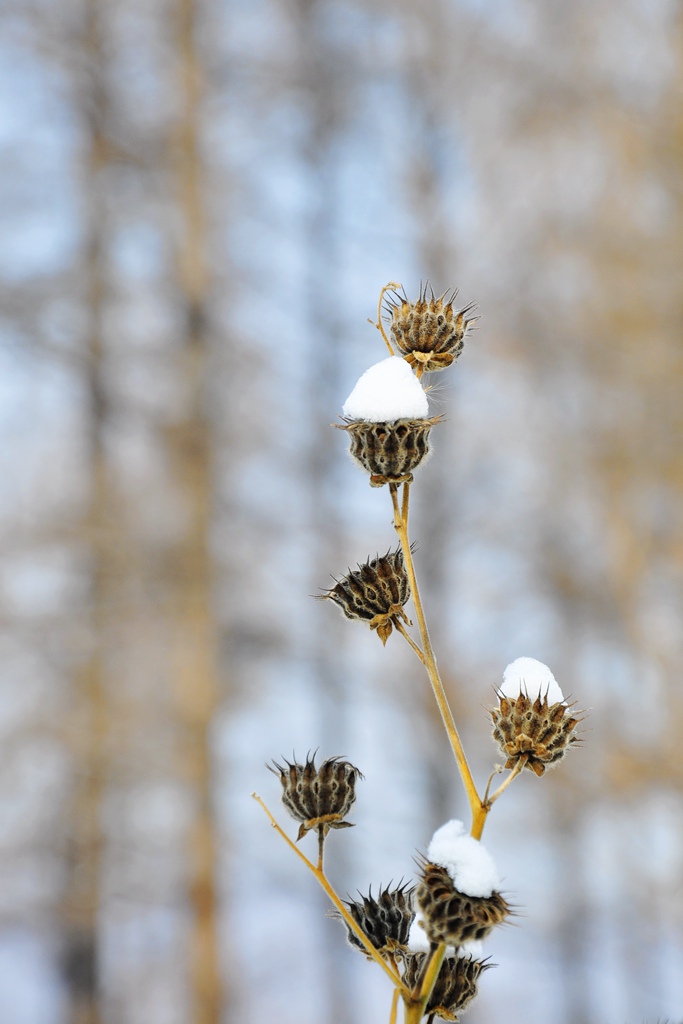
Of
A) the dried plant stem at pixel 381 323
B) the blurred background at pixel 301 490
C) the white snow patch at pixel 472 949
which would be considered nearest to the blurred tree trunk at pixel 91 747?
the blurred background at pixel 301 490

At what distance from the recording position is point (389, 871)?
14.6ft

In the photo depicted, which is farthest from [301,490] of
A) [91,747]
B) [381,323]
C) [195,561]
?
[381,323]

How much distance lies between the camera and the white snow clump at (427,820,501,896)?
42cm

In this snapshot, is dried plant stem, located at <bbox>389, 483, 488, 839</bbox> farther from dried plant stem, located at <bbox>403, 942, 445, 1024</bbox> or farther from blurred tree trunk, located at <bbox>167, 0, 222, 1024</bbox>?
blurred tree trunk, located at <bbox>167, 0, 222, 1024</bbox>

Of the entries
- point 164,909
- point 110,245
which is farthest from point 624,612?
point 110,245

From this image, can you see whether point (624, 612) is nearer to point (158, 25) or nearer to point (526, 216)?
point (526, 216)

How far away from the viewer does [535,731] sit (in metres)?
0.47

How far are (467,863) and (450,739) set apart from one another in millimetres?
56

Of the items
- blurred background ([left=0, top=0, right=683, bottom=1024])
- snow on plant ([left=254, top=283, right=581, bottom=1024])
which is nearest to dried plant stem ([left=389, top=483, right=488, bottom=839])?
snow on plant ([left=254, top=283, right=581, bottom=1024])

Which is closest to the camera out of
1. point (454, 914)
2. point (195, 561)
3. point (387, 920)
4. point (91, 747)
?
point (454, 914)

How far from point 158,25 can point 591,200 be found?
230cm

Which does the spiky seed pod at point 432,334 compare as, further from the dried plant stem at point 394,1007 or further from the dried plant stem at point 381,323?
the dried plant stem at point 394,1007

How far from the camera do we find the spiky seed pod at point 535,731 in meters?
0.47

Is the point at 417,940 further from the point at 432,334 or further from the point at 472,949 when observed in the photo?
the point at 432,334
